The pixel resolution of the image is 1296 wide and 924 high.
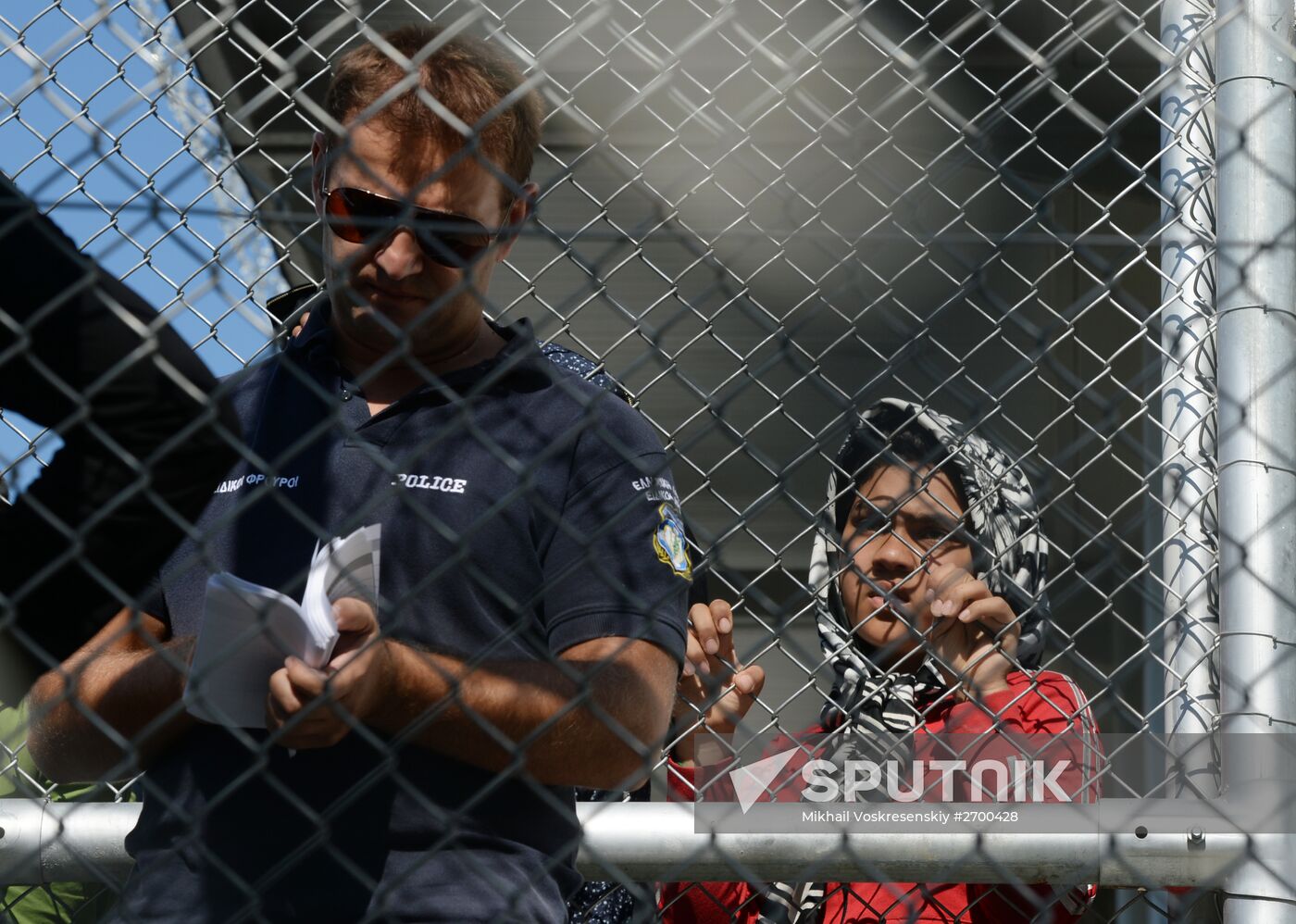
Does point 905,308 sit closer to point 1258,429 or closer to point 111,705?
point 1258,429

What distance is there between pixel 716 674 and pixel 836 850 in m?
0.51

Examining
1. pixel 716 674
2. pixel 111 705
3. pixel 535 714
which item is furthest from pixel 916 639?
pixel 111 705

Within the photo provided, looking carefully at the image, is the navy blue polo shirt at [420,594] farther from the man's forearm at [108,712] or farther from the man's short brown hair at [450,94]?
the man's short brown hair at [450,94]

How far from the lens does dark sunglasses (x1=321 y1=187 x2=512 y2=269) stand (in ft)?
5.47

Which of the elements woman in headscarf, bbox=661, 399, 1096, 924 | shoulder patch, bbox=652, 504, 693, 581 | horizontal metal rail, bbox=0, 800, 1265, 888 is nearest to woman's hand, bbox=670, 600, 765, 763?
woman in headscarf, bbox=661, 399, 1096, 924

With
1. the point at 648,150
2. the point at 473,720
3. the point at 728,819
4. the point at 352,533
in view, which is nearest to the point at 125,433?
the point at 352,533

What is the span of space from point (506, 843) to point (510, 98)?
2.90ft

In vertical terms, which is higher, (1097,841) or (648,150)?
(648,150)

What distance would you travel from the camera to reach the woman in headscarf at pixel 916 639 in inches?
96.3

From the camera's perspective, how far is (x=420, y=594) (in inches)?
71.6

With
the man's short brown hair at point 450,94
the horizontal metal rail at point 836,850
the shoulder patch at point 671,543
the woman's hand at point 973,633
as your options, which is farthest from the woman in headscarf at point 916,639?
the man's short brown hair at point 450,94

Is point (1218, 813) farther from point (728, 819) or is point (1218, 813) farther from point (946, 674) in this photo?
point (728, 819)

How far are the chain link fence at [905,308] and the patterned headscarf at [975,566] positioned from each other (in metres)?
0.07

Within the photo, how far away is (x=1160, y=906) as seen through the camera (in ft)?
7.79
